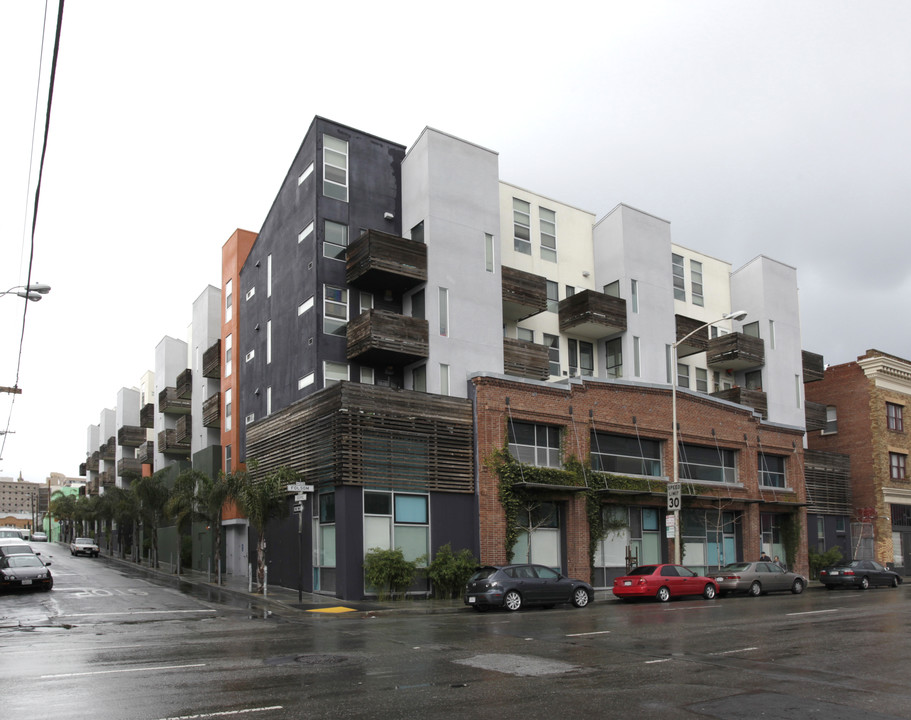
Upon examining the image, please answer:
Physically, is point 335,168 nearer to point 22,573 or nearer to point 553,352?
point 553,352

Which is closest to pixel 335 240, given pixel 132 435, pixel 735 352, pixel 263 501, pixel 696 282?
pixel 263 501

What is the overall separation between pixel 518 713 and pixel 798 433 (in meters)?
37.3

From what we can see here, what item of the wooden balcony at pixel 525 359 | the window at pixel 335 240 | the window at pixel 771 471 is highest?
the window at pixel 335 240

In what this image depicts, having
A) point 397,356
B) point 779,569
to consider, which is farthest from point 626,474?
point 397,356

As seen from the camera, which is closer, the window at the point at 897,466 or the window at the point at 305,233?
the window at the point at 305,233

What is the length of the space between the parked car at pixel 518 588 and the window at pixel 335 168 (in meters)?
16.0

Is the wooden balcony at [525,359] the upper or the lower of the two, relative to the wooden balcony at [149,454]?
upper

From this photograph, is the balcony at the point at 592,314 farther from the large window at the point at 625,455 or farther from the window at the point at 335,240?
the window at the point at 335,240

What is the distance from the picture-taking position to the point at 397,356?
30453mm

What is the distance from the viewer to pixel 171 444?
5103 cm

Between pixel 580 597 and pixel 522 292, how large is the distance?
1300 centimetres

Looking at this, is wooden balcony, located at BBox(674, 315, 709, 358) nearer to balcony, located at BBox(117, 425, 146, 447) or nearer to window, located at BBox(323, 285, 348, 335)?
window, located at BBox(323, 285, 348, 335)

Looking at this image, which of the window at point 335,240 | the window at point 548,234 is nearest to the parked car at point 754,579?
the window at point 548,234

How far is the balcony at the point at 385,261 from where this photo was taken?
97.6ft
